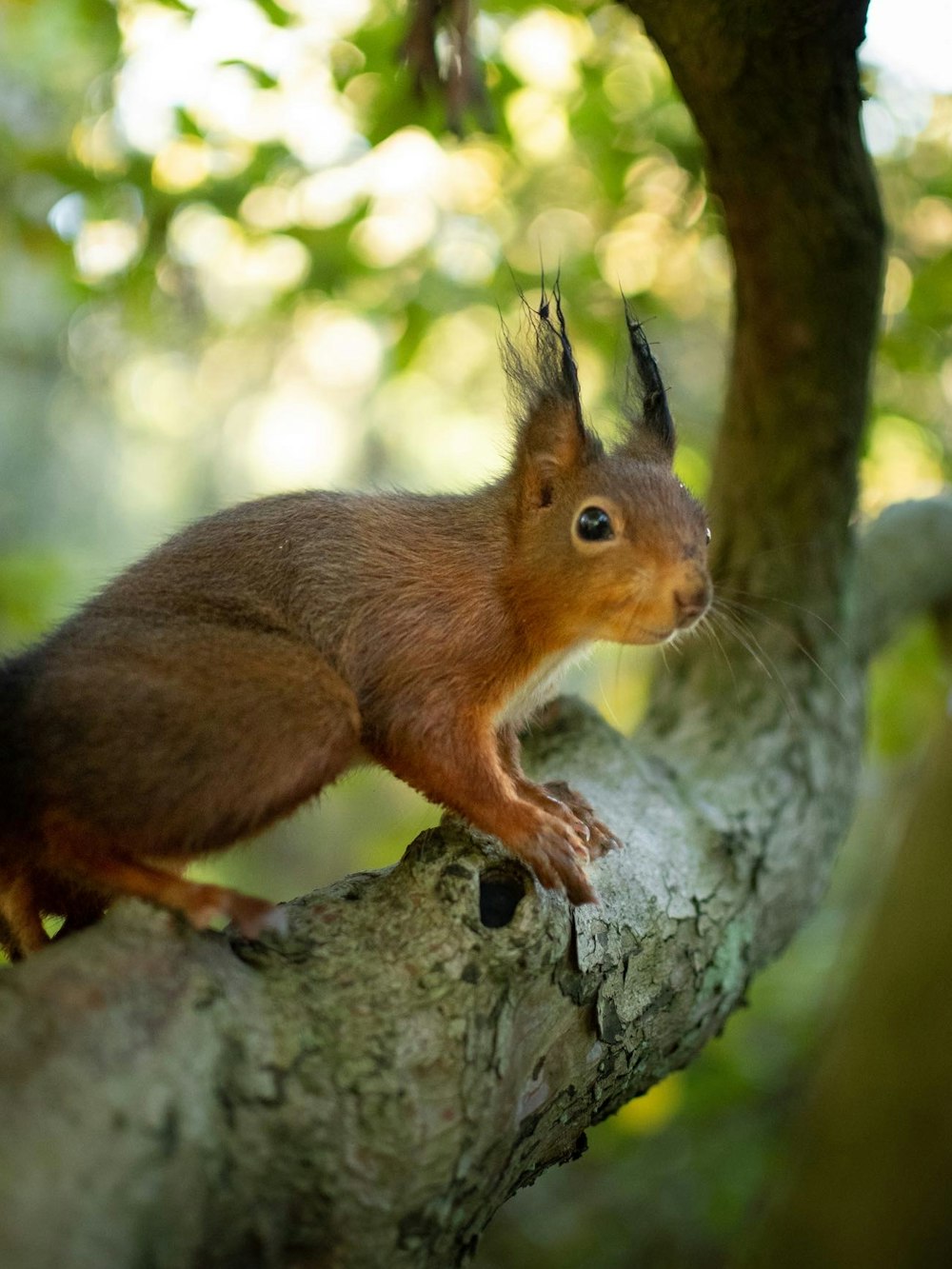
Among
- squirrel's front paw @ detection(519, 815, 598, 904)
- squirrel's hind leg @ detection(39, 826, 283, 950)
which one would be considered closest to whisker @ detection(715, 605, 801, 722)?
squirrel's front paw @ detection(519, 815, 598, 904)

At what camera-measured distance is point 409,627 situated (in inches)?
91.8

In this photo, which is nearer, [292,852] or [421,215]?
[421,215]

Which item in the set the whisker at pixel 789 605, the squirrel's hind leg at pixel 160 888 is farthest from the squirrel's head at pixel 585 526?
the squirrel's hind leg at pixel 160 888

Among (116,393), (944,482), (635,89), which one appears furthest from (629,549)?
(116,393)

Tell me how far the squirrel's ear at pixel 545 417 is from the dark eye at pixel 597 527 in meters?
0.16

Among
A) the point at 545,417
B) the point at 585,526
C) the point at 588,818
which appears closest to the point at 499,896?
the point at 588,818

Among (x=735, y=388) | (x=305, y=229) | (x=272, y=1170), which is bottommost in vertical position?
(x=272, y=1170)

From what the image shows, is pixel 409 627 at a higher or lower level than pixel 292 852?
higher

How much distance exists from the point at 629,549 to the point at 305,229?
1848 millimetres

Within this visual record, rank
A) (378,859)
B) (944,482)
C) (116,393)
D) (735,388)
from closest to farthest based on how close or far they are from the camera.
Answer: (735,388)
(378,859)
(944,482)
(116,393)

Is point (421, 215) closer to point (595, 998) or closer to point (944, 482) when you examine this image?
point (944, 482)

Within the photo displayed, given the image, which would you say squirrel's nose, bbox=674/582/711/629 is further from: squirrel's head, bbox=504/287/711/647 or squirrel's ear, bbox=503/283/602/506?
squirrel's ear, bbox=503/283/602/506

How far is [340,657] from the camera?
2.24m

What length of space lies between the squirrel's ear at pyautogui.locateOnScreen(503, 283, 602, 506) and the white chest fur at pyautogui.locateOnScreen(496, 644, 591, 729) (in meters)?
0.38
